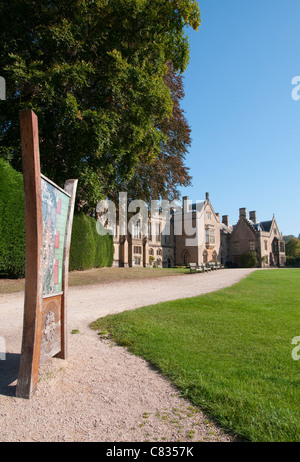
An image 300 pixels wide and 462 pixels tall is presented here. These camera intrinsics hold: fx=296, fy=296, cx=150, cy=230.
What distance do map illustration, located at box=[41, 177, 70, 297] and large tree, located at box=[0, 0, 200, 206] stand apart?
8.67 meters

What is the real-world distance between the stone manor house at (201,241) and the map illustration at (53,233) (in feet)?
113

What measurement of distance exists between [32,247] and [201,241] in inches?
1847

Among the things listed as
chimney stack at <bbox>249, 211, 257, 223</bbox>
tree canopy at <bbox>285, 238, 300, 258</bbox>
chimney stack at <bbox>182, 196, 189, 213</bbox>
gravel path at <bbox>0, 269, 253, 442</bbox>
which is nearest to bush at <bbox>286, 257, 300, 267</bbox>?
tree canopy at <bbox>285, 238, 300, 258</bbox>

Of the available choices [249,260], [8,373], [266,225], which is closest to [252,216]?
[266,225]

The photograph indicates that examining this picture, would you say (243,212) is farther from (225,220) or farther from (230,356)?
(230,356)

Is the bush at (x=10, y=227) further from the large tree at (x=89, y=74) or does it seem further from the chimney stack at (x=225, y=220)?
the chimney stack at (x=225, y=220)

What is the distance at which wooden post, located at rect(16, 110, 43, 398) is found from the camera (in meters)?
3.14

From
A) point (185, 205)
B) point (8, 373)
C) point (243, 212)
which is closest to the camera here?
point (8, 373)

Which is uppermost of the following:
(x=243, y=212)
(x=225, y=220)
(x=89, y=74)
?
(x=89, y=74)

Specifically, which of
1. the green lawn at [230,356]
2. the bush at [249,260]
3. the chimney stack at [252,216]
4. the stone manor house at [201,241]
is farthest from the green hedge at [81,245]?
the chimney stack at [252,216]

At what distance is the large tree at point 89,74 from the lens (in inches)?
465

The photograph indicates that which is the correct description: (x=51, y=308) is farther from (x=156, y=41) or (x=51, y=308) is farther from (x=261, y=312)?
(x=156, y=41)

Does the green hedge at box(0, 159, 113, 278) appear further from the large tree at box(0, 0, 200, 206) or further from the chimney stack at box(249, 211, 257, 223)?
the chimney stack at box(249, 211, 257, 223)

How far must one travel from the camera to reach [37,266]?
10.6 ft
